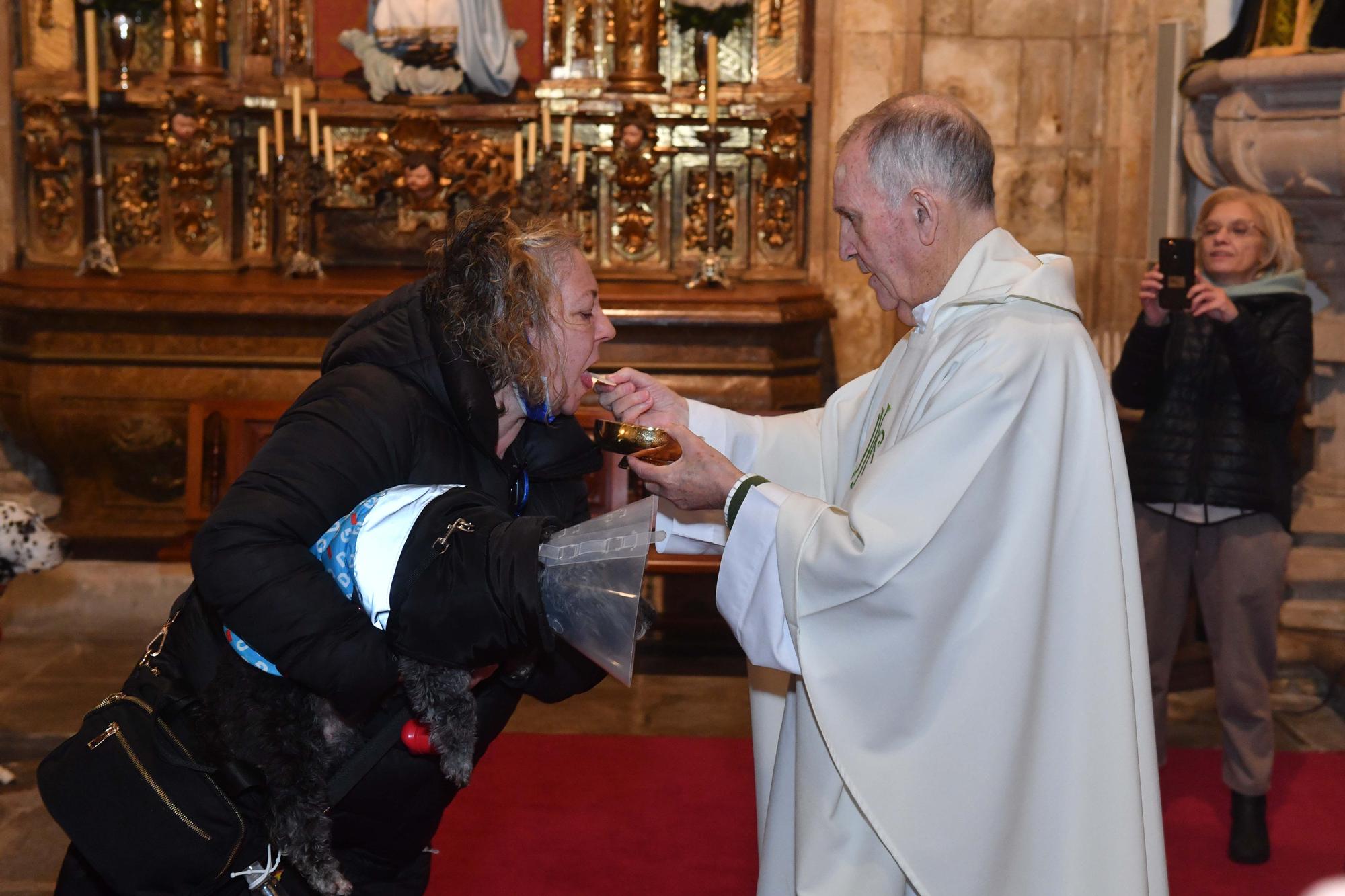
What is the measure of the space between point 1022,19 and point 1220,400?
2.96 metres

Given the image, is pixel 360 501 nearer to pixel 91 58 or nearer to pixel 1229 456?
pixel 1229 456

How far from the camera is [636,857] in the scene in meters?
4.15

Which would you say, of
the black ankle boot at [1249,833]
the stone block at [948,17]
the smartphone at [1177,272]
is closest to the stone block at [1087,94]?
the stone block at [948,17]

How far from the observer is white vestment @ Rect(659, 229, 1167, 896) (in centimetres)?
244

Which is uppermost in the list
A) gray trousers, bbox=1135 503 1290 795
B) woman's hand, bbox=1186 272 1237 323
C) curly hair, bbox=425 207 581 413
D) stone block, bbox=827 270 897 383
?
curly hair, bbox=425 207 581 413

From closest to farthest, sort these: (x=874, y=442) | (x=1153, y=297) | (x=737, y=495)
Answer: (x=737, y=495), (x=874, y=442), (x=1153, y=297)

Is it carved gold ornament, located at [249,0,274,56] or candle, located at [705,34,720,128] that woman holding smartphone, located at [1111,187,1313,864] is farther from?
carved gold ornament, located at [249,0,274,56]

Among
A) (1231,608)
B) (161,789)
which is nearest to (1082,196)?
(1231,608)

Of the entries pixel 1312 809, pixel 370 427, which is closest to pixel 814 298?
pixel 1312 809

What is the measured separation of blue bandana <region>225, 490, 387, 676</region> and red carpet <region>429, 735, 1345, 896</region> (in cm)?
187

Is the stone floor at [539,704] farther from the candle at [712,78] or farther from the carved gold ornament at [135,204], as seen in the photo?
the candle at [712,78]

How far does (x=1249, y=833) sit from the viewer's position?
4176mm

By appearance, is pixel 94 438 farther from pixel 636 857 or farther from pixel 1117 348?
pixel 1117 348

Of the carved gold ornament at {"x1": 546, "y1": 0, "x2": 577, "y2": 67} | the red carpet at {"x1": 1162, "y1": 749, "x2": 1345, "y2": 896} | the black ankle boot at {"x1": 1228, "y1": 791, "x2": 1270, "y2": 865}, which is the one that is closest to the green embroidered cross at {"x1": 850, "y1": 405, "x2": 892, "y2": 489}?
the red carpet at {"x1": 1162, "y1": 749, "x2": 1345, "y2": 896}
